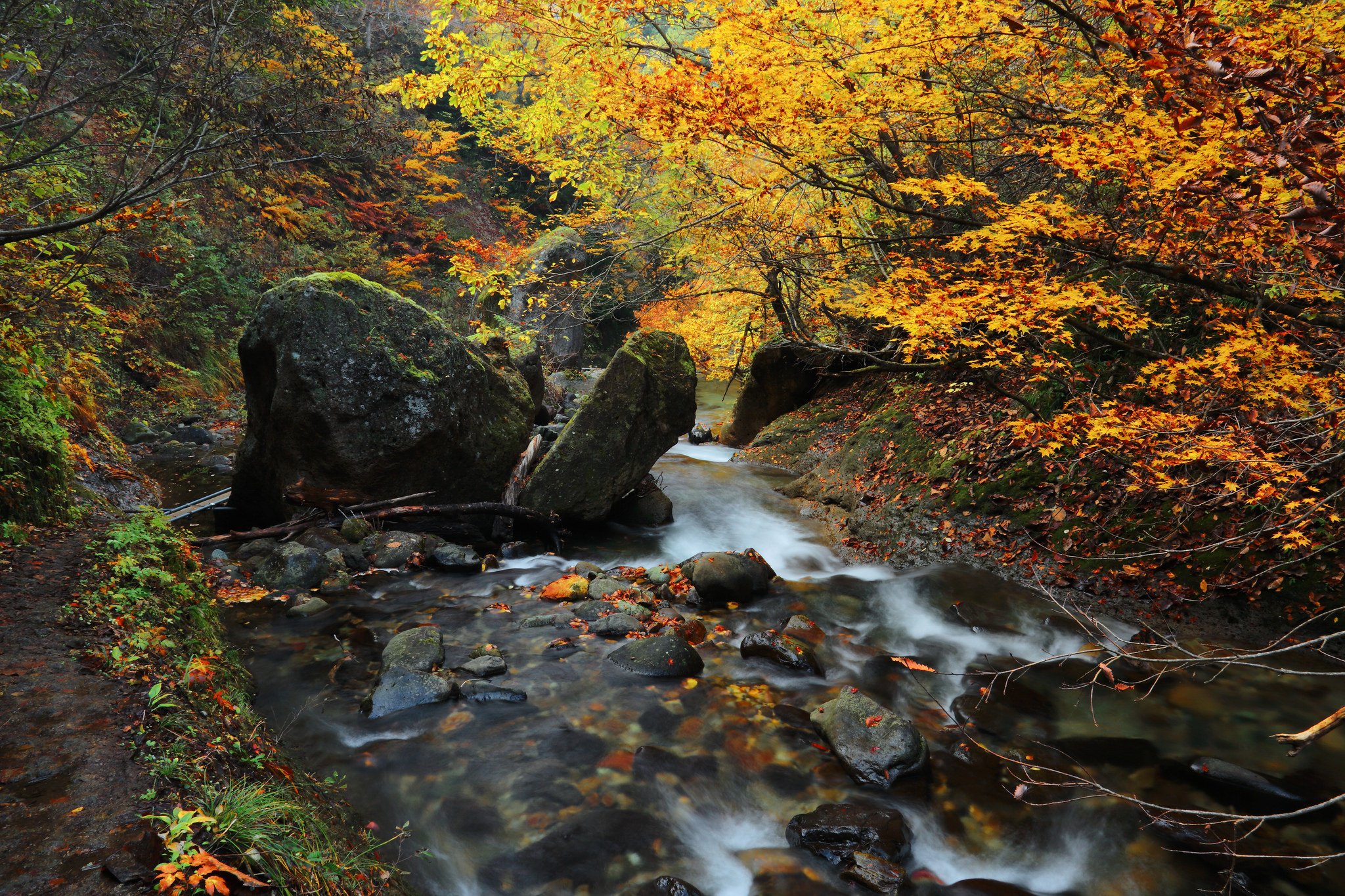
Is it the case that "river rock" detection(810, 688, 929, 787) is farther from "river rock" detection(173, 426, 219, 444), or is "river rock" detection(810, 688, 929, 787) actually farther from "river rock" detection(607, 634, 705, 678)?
"river rock" detection(173, 426, 219, 444)

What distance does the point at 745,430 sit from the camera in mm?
15477

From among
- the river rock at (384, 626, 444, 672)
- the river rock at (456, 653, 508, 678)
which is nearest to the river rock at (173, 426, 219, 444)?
the river rock at (384, 626, 444, 672)

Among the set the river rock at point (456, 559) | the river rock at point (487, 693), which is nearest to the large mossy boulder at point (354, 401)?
the river rock at point (456, 559)

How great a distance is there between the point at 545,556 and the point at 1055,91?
779 centimetres

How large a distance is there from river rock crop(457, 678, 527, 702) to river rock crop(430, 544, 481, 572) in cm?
266

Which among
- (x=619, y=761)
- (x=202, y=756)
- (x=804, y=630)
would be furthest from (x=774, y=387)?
(x=202, y=756)

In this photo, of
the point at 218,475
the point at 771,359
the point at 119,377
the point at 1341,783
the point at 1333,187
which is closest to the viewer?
the point at 1333,187

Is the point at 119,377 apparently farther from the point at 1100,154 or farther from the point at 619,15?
the point at 1100,154

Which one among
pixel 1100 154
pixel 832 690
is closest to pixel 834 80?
pixel 1100 154

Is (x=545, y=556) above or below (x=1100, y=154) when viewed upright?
below

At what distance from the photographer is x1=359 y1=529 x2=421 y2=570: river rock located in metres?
7.43

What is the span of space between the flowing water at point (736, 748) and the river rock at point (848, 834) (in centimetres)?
12

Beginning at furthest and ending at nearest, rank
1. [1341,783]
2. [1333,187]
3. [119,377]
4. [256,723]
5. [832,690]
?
[119,377]
[832,690]
[1341,783]
[256,723]
[1333,187]

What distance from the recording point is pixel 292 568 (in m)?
6.77
